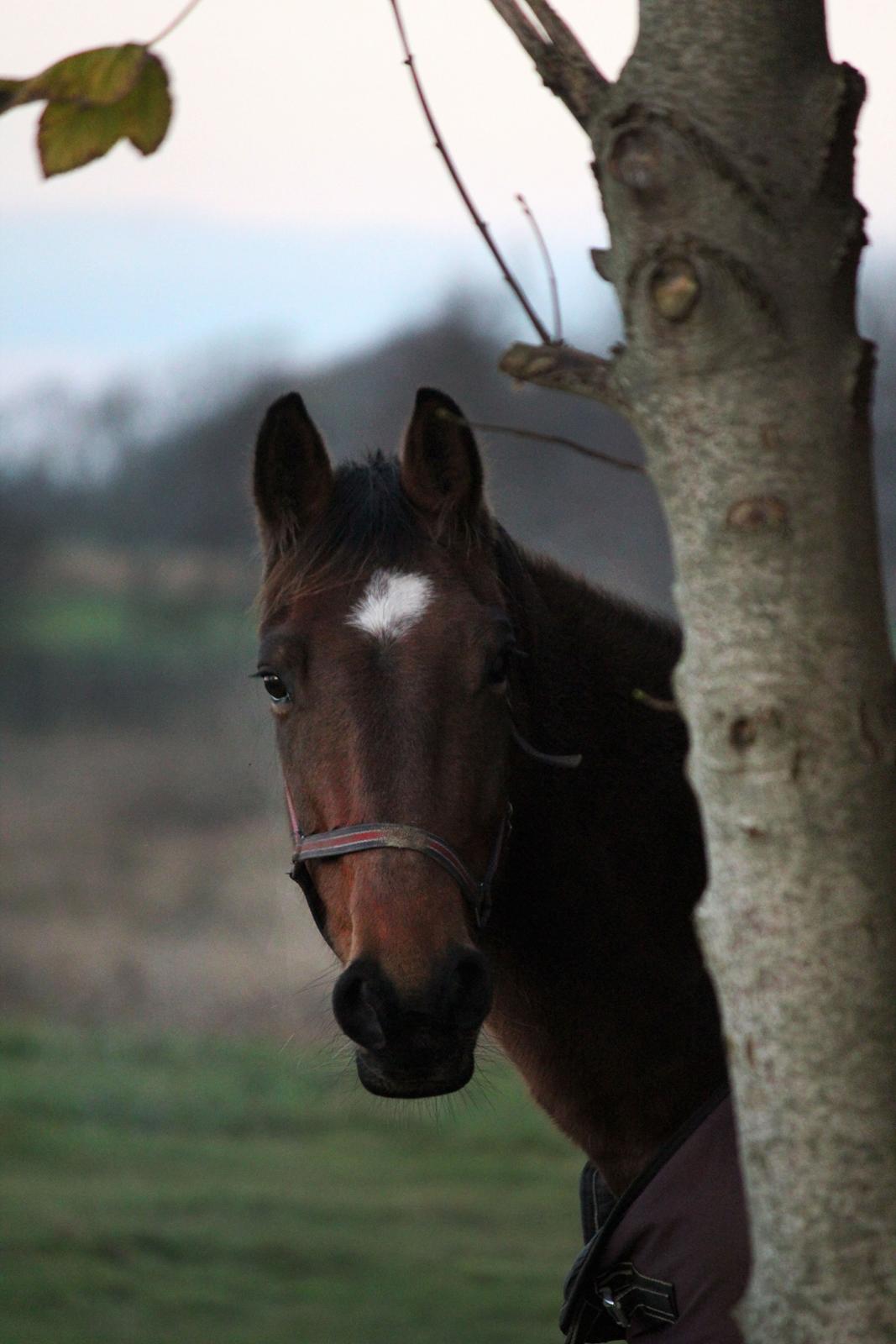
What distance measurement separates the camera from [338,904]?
2.02 meters

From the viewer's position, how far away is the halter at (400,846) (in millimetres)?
1898

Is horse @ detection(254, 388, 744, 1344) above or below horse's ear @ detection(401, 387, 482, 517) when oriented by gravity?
below

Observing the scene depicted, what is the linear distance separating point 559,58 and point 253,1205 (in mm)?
7022

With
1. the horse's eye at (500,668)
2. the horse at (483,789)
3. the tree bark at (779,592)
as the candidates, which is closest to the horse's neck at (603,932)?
the horse at (483,789)

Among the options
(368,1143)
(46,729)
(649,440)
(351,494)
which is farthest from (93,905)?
(649,440)

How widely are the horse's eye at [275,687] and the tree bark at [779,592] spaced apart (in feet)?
3.56

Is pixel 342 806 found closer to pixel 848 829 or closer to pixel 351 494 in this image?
pixel 351 494

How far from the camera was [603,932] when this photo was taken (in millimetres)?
2225

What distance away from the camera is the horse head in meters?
1.83

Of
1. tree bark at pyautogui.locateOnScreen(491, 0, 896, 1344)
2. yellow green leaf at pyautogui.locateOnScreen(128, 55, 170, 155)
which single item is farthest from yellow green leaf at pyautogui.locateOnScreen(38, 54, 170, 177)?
tree bark at pyautogui.locateOnScreen(491, 0, 896, 1344)

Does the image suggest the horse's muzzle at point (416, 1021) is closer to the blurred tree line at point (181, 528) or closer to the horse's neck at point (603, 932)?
the horse's neck at point (603, 932)

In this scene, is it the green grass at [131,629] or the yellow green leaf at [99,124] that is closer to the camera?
the yellow green leaf at [99,124]

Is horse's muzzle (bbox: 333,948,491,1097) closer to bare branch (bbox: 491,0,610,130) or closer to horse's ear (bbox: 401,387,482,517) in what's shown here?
horse's ear (bbox: 401,387,482,517)

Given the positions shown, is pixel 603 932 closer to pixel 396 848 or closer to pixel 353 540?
pixel 396 848
